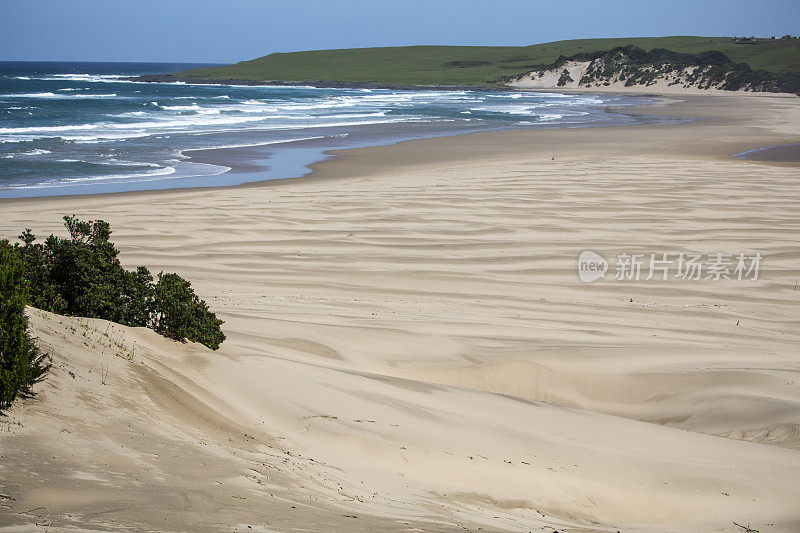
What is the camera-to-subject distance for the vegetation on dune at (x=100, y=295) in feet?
16.0

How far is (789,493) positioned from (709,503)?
50 centimetres

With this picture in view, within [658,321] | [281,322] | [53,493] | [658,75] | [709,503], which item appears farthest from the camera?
[658,75]

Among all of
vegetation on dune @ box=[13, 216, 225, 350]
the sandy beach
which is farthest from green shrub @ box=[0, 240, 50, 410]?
vegetation on dune @ box=[13, 216, 225, 350]

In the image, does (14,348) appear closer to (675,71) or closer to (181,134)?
(181,134)

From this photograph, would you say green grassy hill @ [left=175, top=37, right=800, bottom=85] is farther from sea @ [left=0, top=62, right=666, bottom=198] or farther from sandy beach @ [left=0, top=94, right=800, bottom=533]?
sandy beach @ [left=0, top=94, right=800, bottom=533]

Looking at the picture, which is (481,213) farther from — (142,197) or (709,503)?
(709,503)

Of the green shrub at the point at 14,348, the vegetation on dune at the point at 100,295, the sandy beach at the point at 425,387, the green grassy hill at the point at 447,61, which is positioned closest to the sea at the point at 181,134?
the sandy beach at the point at 425,387

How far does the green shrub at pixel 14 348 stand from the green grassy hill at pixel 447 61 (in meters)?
91.1

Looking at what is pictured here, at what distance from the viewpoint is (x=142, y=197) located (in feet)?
47.0

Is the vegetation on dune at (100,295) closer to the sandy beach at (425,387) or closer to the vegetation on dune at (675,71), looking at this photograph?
the sandy beach at (425,387)

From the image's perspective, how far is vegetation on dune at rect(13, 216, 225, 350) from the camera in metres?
4.89

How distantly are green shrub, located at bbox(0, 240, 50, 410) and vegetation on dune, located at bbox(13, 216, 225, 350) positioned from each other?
1.16 metres

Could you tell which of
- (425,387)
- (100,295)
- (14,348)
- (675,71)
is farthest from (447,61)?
(14,348)

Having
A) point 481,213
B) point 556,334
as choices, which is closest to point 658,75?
point 481,213
